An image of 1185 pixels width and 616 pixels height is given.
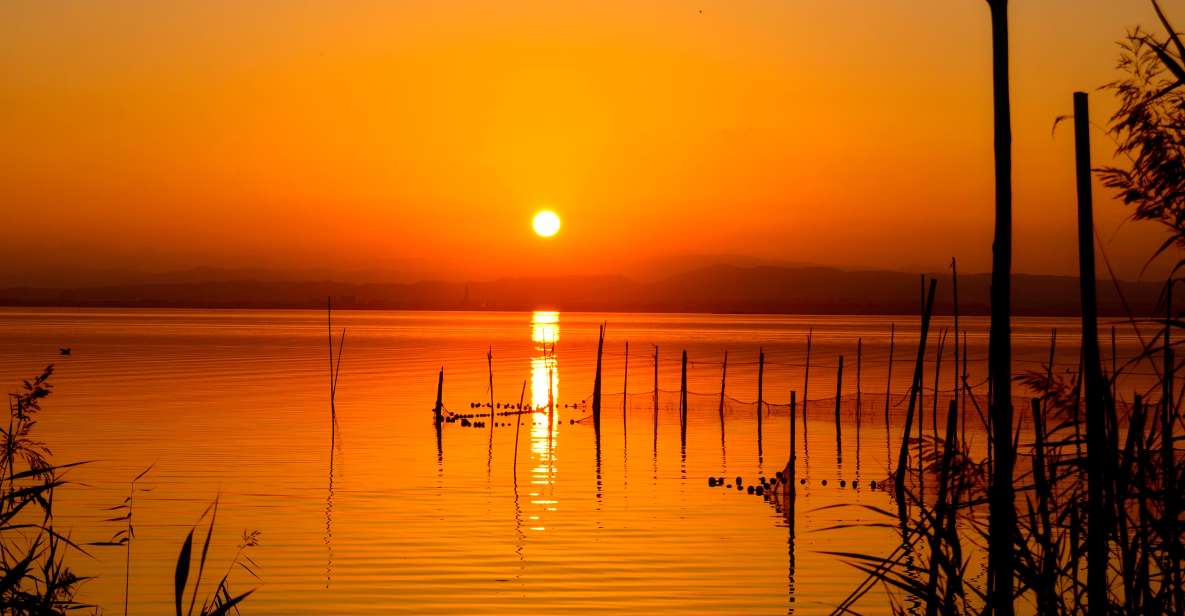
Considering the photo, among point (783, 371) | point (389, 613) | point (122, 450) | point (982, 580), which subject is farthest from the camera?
point (783, 371)

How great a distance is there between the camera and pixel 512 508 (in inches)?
952

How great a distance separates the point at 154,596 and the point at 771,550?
9.80 m

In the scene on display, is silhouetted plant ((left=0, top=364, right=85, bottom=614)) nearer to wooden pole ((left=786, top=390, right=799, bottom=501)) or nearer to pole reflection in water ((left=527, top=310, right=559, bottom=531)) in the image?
pole reflection in water ((left=527, top=310, right=559, bottom=531))

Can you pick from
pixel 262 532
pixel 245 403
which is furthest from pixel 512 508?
pixel 245 403

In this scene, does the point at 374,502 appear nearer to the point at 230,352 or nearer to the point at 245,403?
the point at 245,403

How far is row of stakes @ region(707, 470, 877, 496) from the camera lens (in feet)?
85.5

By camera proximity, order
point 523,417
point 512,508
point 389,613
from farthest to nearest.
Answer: point 523,417 < point 512,508 < point 389,613

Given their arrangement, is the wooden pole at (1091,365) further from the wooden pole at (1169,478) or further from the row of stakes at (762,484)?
the row of stakes at (762,484)

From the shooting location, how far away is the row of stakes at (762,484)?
2605cm

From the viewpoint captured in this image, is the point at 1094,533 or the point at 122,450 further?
the point at 122,450

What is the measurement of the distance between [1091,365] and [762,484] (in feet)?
74.2

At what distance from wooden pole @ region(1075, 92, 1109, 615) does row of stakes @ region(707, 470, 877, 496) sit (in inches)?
822

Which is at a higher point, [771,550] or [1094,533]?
[1094,533]

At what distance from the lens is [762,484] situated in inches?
1065
